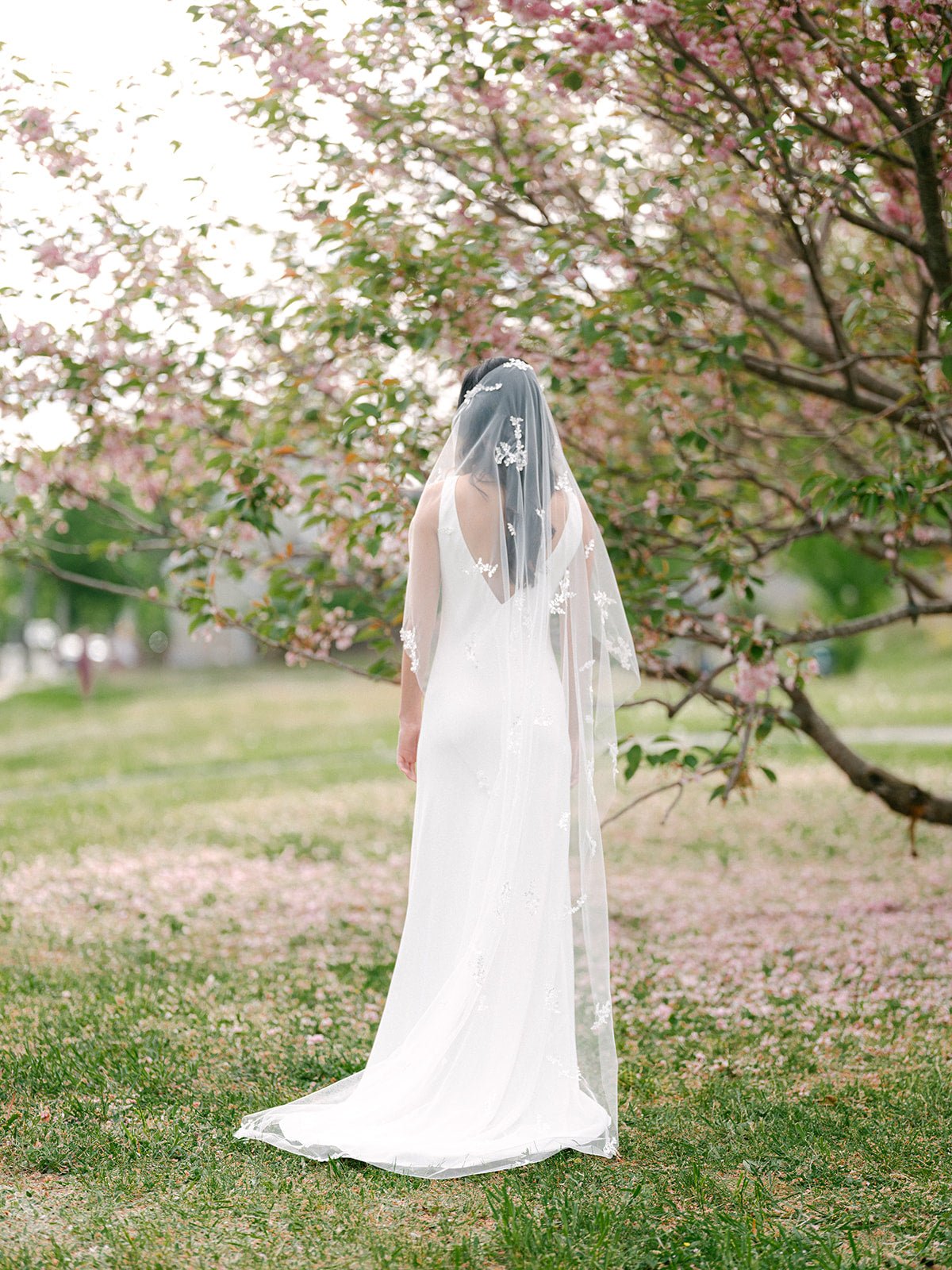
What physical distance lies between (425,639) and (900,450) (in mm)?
2591

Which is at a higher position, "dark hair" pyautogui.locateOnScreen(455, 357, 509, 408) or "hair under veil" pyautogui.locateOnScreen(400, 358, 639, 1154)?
"dark hair" pyautogui.locateOnScreen(455, 357, 509, 408)

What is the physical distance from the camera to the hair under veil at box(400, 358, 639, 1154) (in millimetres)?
4133

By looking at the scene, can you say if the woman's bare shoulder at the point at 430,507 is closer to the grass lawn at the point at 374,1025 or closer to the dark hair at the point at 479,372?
the dark hair at the point at 479,372

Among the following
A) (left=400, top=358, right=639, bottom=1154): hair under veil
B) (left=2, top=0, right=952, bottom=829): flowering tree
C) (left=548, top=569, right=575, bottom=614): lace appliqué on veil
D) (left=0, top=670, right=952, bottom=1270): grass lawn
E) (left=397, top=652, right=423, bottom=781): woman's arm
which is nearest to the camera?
(left=0, top=670, right=952, bottom=1270): grass lawn

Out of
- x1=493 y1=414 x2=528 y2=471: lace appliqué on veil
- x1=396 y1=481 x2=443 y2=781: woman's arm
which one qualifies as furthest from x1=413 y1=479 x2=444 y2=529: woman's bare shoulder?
x1=493 y1=414 x2=528 y2=471: lace appliqué on veil

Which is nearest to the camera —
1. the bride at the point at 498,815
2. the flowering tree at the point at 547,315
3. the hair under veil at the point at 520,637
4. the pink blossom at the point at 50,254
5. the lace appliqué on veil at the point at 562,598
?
the bride at the point at 498,815

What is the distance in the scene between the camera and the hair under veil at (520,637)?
4.13m

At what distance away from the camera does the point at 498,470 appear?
4.21m

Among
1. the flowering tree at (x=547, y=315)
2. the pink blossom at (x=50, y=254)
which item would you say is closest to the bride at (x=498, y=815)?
the flowering tree at (x=547, y=315)

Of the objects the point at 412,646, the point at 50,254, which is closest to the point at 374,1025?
the point at 412,646

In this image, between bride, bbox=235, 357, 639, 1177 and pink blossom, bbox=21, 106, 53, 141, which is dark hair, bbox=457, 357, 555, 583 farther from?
pink blossom, bbox=21, 106, 53, 141

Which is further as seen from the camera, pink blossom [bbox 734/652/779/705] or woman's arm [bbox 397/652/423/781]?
pink blossom [bbox 734/652/779/705]

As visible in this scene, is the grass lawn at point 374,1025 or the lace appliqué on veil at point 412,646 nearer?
the grass lawn at point 374,1025

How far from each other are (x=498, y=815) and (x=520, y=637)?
565mm
